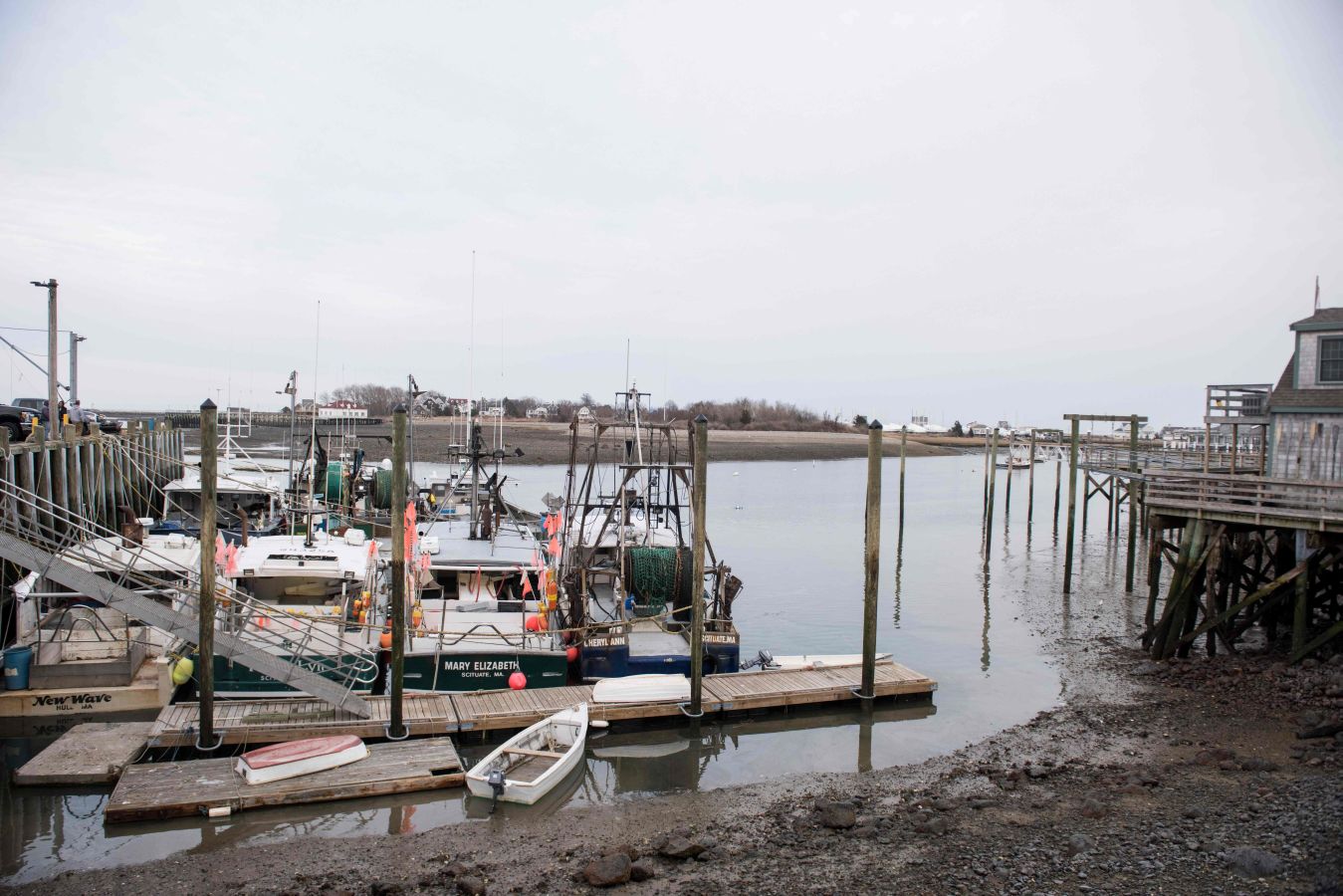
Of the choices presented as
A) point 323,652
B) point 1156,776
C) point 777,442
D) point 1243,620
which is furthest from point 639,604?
point 777,442

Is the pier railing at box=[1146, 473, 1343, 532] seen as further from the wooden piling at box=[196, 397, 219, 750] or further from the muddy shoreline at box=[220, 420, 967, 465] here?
the muddy shoreline at box=[220, 420, 967, 465]

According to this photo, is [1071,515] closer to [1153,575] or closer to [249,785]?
[1153,575]

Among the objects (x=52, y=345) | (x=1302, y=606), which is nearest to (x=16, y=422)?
(x=52, y=345)

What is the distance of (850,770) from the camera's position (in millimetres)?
14961

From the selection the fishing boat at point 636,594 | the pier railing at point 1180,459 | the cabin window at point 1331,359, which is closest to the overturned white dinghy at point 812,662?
the fishing boat at point 636,594

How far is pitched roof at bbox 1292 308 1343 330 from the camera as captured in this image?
1986cm

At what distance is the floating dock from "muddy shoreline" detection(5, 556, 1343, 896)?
246 cm

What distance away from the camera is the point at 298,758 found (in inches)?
505

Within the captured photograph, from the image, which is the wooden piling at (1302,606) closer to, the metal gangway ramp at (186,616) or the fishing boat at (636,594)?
the fishing boat at (636,594)

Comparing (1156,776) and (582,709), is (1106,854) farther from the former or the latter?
(582,709)

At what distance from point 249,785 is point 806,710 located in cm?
943

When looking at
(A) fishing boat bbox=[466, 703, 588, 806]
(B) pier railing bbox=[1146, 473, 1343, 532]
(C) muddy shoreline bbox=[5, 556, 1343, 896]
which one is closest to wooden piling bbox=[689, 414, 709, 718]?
(A) fishing boat bbox=[466, 703, 588, 806]

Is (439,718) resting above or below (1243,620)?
below

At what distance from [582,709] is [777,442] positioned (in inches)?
4601
